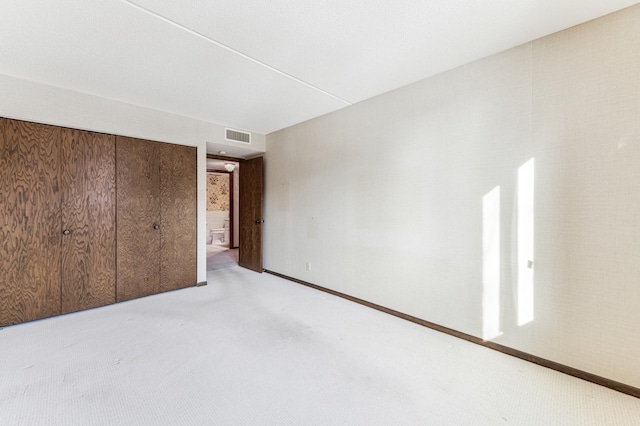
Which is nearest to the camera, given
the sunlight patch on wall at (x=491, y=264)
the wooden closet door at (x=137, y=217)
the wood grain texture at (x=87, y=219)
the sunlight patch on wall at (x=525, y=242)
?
the sunlight patch on wall at (x=525, y=242)

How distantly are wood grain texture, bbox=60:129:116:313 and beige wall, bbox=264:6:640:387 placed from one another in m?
2.97

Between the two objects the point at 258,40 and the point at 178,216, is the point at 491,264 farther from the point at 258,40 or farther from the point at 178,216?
A: the point at 178,216

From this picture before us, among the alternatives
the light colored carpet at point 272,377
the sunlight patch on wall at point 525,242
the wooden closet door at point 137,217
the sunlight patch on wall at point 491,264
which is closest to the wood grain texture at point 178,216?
the wooden closet door at point 137,217

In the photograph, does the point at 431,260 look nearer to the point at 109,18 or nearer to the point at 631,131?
the point at 631,131

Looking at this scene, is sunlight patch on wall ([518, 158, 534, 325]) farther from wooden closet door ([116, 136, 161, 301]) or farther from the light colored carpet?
wooden closet door ([116, 136, 161, 301])

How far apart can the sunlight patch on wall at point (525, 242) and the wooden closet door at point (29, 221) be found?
4728mm

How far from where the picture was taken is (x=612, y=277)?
1853 mm

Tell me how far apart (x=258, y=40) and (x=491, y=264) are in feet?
9.06

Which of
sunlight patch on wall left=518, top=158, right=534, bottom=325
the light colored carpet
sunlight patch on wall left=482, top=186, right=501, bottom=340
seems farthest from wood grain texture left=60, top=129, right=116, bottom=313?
sunlight patch on wall left=518, top=158, right=534, bottom=325

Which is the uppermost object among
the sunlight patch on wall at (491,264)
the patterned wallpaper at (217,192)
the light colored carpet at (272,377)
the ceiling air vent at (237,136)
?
the ceiling air vent at (237,136)

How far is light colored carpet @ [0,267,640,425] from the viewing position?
5.24 feet

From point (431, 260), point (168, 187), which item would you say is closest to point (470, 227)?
point (431, 260)

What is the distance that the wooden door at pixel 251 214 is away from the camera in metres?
4.96

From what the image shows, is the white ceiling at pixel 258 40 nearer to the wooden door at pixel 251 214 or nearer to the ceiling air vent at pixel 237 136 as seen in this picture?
the ceiling air vent at pixel 237 136
